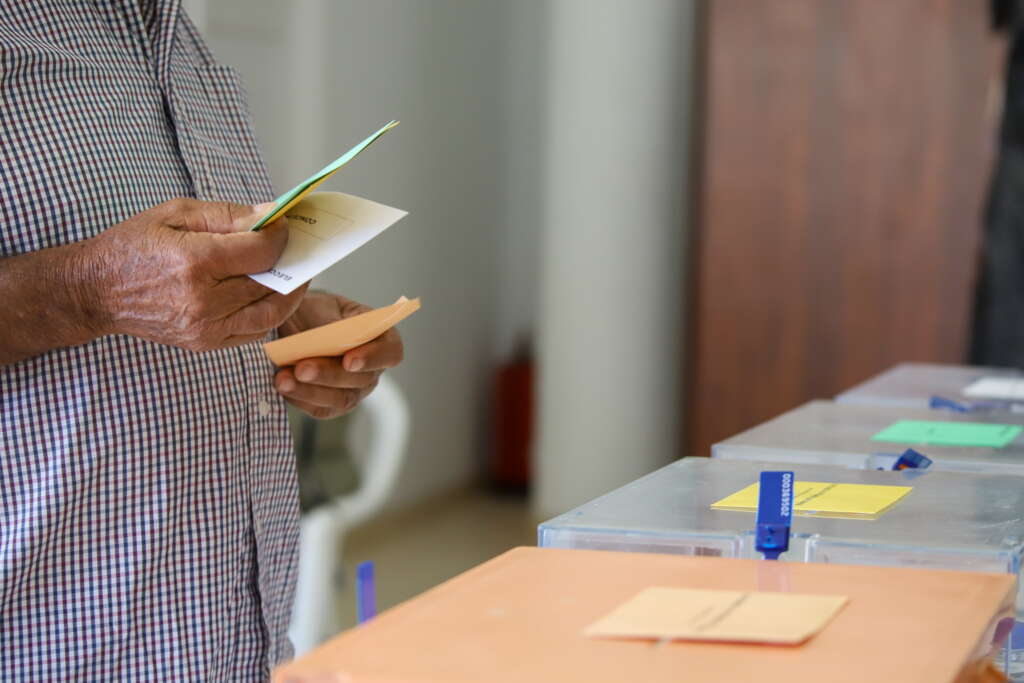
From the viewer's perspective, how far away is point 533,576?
0.81 m

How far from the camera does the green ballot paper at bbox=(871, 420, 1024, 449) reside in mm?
1398

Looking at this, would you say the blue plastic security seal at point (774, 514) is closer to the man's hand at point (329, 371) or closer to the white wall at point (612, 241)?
the man's hand at point (329, 371)

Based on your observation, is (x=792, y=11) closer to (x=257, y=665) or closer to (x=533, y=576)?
(x=257, y=665)

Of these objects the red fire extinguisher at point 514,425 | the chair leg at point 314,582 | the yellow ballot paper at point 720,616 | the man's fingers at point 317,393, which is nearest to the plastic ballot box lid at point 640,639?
the yellow ballot paper at point 720,616

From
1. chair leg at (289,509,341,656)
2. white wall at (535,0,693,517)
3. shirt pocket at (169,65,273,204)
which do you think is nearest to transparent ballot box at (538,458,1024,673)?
shirt pocket at (169,65,273,204)

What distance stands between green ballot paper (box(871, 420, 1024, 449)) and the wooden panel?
244cm

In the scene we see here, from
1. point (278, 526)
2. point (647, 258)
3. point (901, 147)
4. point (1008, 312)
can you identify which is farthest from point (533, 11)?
point (278, 526)

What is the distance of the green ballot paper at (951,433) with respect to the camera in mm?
1398

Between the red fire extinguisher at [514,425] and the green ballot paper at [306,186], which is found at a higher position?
the green ballot paper at [306,186]

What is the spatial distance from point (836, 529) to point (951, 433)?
586 millimetres

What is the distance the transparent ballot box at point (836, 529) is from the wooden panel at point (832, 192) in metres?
2.92

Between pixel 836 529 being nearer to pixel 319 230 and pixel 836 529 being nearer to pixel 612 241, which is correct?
pixel 319 230

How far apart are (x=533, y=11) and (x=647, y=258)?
1308 mm

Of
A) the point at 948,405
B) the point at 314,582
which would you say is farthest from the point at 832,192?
the point at 948,405
